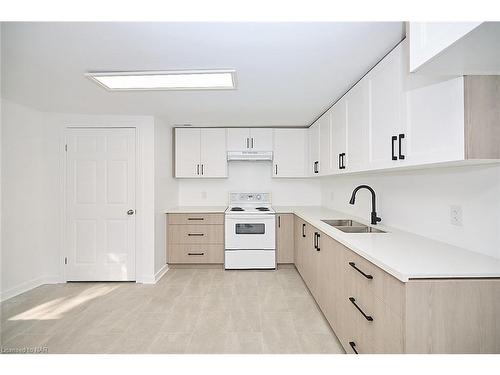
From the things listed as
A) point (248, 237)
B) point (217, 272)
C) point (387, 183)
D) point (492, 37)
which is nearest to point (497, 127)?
point (492, 37)

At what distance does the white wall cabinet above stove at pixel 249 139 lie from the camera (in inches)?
162

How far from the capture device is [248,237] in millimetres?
3816

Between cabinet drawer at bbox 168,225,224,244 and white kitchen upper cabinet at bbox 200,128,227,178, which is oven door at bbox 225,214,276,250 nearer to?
cabinet drawer at bbox 168,225,224,244

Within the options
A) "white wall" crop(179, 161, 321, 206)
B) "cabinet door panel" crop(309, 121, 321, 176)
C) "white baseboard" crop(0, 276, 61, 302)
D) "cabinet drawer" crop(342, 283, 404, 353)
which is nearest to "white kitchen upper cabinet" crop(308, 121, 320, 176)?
"cabinet door panel" crop(309, 121, 321, 176)

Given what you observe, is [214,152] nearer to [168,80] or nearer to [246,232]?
[246,232]

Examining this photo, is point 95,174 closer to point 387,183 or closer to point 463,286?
point 387,183

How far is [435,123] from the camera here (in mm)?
1326

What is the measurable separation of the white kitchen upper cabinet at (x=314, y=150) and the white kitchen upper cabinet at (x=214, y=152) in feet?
4.35

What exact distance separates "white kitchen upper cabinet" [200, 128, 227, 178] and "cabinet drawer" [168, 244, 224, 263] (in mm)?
1122

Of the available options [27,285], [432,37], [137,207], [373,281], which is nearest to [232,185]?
[137,207]

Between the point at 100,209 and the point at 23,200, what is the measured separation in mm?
805

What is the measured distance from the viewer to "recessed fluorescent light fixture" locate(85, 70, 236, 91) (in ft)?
6.47

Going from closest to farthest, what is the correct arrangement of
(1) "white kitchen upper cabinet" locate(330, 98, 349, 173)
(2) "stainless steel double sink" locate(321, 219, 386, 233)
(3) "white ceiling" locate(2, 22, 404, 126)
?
(3) "white ceiling" locate(2, 22, 404, 126) < (2) "stainless steel double sink" locate(321, 219, 386, 233) < (1) "white kitchen upper cabinet" locate(330, 98, 349, 173)
